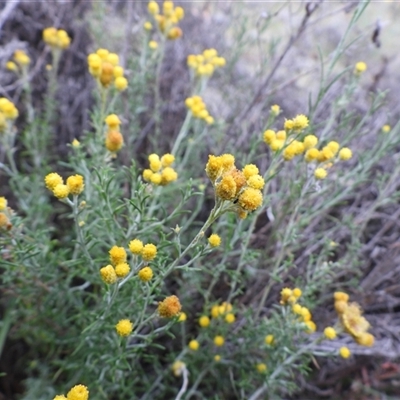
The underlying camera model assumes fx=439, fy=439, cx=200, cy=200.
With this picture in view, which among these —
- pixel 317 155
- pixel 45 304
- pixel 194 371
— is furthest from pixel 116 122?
pixel 194 371

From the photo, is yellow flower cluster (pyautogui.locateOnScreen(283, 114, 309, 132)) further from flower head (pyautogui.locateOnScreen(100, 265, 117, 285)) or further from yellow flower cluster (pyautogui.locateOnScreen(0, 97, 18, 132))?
yellow flower cluster (pyautogui.locateOnScreen(0, 97, 18, 132))

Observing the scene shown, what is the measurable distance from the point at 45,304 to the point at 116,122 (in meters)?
0.91

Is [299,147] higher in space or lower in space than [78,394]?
higher

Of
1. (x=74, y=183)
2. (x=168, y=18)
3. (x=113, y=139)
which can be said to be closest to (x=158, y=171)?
(x=113, y=139)

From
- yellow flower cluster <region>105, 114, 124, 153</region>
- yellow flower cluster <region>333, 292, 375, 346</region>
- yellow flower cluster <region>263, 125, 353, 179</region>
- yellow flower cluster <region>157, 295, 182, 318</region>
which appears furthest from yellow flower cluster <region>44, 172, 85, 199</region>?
yellow flower cluster <region>333, 292, 375, 346</region>

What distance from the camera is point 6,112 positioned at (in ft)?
6.23

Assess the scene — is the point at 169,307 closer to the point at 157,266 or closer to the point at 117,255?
the point at 157,266

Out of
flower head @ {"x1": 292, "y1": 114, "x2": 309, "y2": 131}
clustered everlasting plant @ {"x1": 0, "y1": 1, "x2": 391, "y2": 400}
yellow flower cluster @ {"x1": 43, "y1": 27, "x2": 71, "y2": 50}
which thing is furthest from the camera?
yellow flower cluster @ {"x1": 43, "y1": 27, "x2": 71, "y2": 50}

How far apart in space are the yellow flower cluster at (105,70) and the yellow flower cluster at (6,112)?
387mm

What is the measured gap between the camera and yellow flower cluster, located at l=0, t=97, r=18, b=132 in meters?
1.87

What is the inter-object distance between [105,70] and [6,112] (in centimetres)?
48

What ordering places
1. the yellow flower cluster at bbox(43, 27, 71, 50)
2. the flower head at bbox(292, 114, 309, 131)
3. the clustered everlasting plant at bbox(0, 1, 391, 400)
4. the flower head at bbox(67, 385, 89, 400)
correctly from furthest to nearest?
the yellow flower cluster at bbox(43, 27, 71, 50)
the flower head at bbox(292, 114, 309, 131)
the clustered everlasting plant at bbox(0, 1, 391, 400)
the flower head at bbox(67, 385, 89, 400)

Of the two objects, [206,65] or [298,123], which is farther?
[206,65]

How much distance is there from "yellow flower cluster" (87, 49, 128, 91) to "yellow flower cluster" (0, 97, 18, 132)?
39cm
